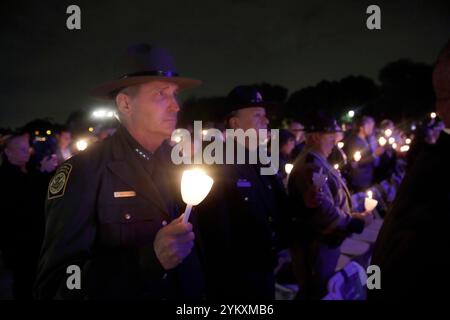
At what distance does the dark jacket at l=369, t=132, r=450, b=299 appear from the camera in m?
1.77

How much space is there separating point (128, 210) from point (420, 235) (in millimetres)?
1765

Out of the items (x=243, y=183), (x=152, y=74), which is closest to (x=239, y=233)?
(x=243, y=183)

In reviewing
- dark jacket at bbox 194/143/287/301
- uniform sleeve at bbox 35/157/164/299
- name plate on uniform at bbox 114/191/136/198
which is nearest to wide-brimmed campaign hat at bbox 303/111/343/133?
dark jacket at bbox 194/143/287/301

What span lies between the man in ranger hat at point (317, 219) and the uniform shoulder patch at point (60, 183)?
2.97 m

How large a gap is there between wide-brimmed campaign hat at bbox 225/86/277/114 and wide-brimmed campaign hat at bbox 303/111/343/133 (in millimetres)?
948

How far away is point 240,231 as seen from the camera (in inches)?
144

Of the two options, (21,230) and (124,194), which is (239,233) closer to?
(124,194)

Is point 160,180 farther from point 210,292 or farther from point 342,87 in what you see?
point 342,87

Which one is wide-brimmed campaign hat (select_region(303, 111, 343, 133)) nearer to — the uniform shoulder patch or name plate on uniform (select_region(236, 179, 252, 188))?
name plate on uniform (select_region(236, 179, 252, 188))

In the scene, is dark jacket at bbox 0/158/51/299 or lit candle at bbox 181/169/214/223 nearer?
lit candle at bbox 181/169/214/223

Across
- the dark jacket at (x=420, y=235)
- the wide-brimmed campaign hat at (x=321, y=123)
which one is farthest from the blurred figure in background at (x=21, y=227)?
the dark jacket at (x=420, y=235)

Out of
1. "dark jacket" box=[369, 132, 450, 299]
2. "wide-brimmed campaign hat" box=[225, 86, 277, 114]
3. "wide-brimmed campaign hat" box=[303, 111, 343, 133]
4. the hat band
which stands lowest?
"dark jacket" box=[369, 132, 450, 299]

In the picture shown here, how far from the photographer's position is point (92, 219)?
86.7 inches
